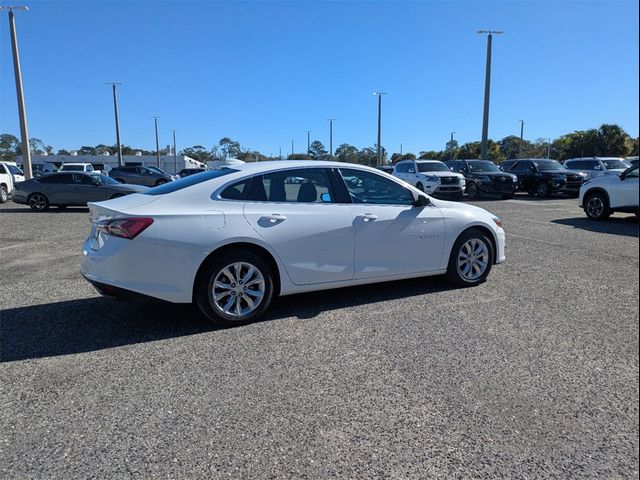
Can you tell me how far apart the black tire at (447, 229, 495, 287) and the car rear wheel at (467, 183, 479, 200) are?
53.7 ft

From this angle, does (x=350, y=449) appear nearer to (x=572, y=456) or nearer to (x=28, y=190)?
(x=572, y=456)

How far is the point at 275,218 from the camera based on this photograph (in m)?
4.68

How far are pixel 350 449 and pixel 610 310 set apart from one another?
322 centimetres

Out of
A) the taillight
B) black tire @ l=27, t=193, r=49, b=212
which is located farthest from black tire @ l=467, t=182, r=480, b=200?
the taillight

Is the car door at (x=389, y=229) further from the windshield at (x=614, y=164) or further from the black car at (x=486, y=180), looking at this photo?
the windshield at (x=614, y=164)

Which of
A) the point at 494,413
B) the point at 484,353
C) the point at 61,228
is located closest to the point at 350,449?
the point at 494,413

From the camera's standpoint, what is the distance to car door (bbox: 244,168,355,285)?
4676mm

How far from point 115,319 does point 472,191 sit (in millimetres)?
19322

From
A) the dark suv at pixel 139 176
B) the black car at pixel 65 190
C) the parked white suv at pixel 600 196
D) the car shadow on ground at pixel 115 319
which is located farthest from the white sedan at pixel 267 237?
the dark suv at pixel 139 176

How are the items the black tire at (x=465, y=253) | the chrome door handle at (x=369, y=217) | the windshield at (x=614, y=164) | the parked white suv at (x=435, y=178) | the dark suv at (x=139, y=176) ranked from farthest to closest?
the dark suv at (x=139, y=176) < the windshield at (x=614, y=164) < the parked white suv at (x=435, y=178) < the black tire at (x=465, y=253) < the chrome door handle at (x=369, y=217)

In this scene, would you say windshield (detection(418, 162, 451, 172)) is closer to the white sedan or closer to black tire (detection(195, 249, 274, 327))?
the white sedan

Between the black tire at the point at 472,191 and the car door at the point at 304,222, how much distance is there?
17.8 m

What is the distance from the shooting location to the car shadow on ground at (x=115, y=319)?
4.16m

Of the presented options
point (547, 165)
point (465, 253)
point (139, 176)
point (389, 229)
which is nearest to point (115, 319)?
point (389, 229)
